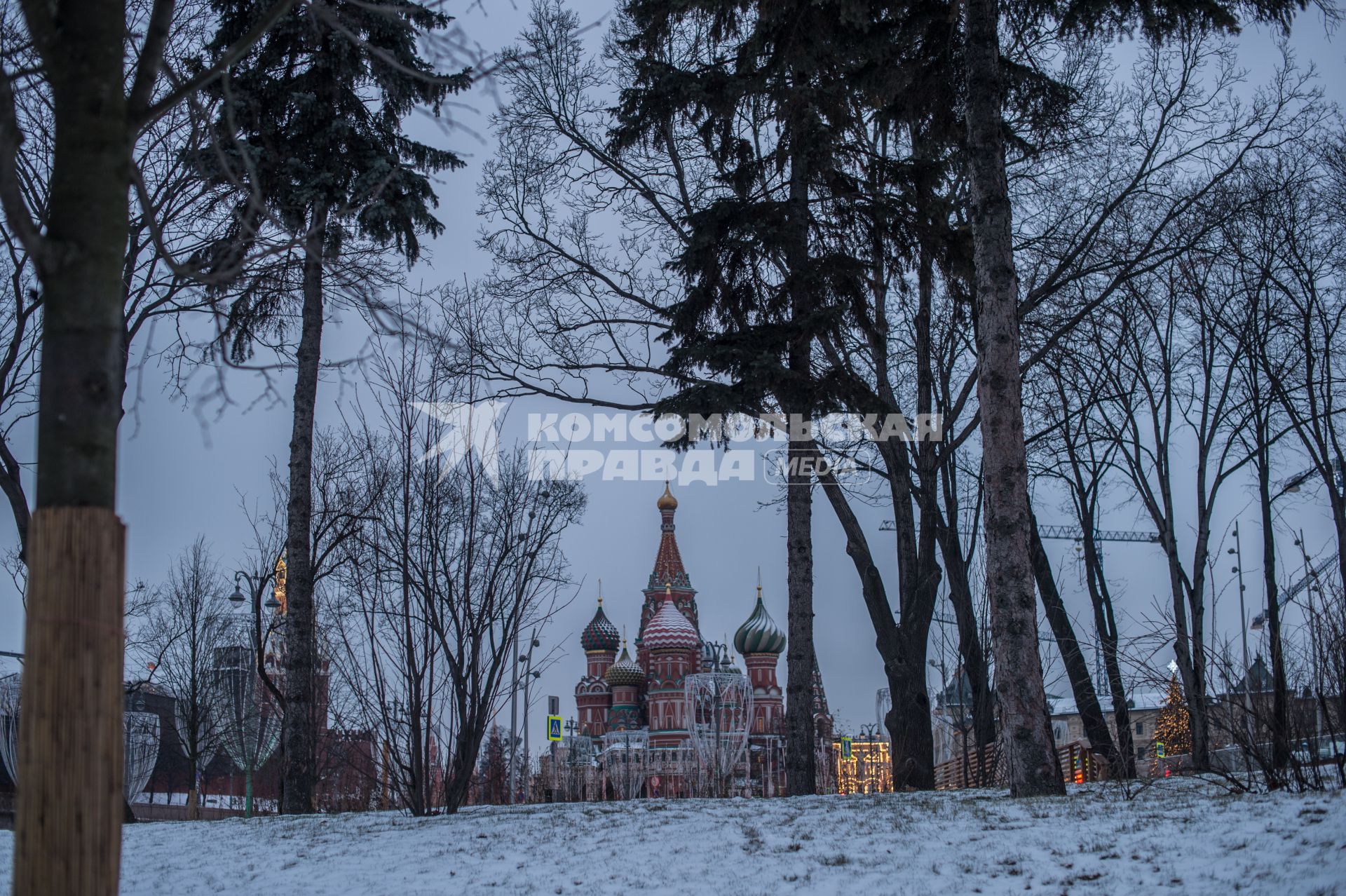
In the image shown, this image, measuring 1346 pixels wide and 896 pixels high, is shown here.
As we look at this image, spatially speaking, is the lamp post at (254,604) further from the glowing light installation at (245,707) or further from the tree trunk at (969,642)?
the tree trunk at (969,642)

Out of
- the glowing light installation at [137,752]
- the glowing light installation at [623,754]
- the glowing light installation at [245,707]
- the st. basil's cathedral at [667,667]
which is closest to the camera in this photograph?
the glowing light installation at [245,707]

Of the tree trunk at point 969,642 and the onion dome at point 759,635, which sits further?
the onion dome at point 759,635

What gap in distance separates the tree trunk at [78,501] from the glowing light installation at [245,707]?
22503 mm

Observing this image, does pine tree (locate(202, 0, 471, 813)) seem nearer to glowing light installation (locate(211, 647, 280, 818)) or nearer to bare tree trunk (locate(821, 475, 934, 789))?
bare tree trunk (locate(821, 475, 934, 789))

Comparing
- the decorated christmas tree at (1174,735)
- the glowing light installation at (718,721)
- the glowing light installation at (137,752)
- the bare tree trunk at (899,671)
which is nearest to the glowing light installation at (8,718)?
the glowing light installation at (137,752)

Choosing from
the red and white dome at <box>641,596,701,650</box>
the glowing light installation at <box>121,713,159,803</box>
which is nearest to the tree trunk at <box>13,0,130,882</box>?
the glowing light installation at <box>121,713,159,803</box>

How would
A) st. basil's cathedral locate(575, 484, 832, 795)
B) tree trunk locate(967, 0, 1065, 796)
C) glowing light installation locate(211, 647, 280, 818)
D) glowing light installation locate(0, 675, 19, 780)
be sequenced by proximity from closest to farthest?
tree trunk locate(967, 0, 1065, 796)
glowing light installation locate(0, 675, 19, 780)
glowing light installation locate(211, 647, 280, 818)
st. basil's cathedral locate(575, 484, 832, 795)

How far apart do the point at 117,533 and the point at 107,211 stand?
0.92 metres

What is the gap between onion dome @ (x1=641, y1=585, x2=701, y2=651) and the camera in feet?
223

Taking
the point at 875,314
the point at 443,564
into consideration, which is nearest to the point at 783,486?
the point at 875,314

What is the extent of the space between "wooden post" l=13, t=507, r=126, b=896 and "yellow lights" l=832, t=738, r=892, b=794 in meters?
37.2

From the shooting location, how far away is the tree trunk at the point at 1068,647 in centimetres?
1725

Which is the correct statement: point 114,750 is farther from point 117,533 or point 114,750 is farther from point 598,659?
point 598,659

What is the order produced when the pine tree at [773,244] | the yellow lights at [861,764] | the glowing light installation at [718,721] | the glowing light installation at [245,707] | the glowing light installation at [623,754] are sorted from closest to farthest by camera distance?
the pine tree at [773,244]
the glowing light installation at [718,721]
the glowing light installation at [245,707]
the yellow lights at [861,764]
the glowing light installation at [623,754]
